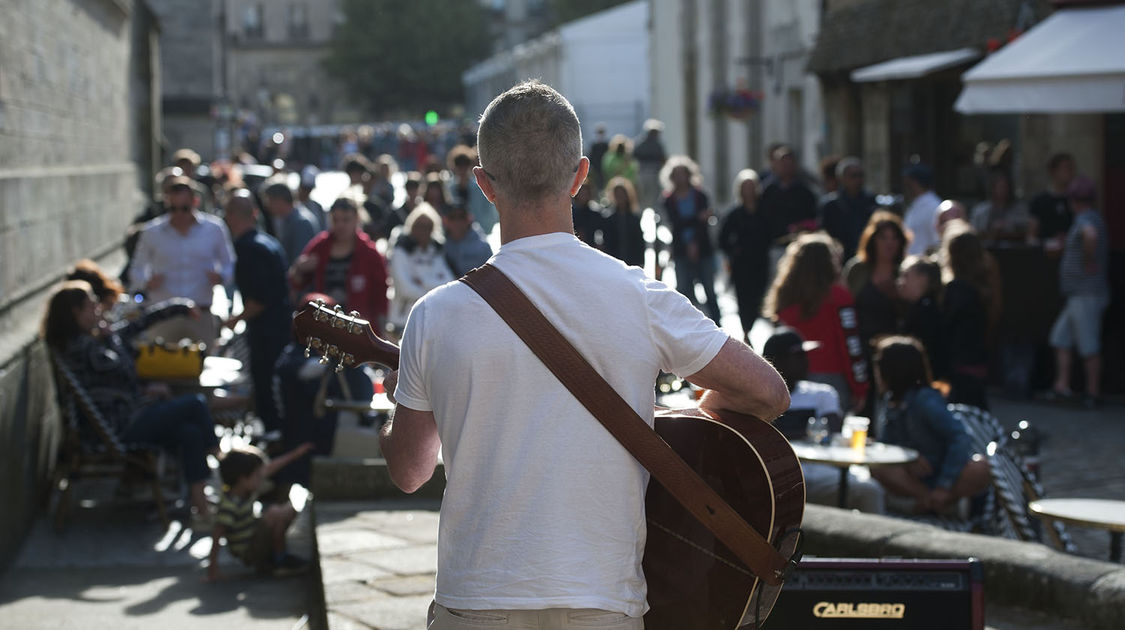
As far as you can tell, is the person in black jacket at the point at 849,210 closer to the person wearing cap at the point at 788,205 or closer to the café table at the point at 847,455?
the person wearing cap at the point at 788,205

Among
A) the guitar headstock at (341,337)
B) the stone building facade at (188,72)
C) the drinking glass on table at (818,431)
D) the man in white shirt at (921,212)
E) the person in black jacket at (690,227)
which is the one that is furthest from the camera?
the stone building facade at (188,72)

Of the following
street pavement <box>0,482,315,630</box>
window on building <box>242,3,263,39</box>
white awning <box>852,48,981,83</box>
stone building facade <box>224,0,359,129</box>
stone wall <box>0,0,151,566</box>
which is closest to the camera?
street pavement <box>0,482,315,630</box>

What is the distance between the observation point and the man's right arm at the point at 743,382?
9.73ft

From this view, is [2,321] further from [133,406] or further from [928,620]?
[928,620]

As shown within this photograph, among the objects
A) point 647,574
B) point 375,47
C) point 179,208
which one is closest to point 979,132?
point 179,208

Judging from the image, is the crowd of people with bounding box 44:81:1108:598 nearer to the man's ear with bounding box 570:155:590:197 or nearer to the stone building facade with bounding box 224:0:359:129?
the man's ear with bounding box 570:155:590:197

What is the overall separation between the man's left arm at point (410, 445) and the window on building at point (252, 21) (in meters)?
113


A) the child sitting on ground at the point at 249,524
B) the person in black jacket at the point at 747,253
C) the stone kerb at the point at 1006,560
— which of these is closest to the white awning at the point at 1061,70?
the person in black jacket at the point at 747,253

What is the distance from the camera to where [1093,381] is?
12.3 m

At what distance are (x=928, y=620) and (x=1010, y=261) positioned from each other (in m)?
8.92

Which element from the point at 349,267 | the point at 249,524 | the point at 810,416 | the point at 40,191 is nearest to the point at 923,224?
the point at 349,267

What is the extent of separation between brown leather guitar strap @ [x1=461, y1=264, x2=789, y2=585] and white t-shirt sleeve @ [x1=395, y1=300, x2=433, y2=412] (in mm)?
112

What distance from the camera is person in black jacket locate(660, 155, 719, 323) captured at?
1645 cm

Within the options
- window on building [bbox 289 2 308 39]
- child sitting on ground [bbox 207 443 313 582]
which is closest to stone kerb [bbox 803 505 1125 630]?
child sitting on ground [bbox 207 443 313 582]
